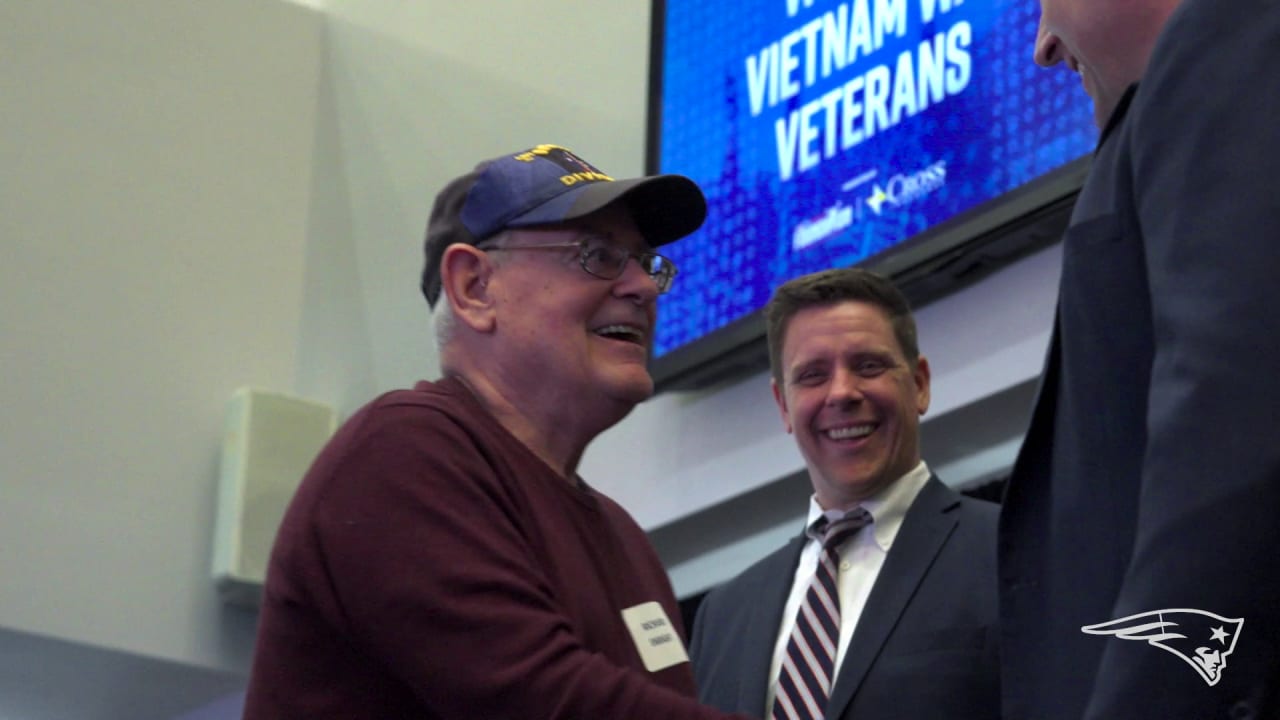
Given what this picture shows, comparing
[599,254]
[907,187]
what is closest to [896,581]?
[599,254]

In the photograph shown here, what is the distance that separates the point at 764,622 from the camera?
2617 millimetres

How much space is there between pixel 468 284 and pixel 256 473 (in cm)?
372

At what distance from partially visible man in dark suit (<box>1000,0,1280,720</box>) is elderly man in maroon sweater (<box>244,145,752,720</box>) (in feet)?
1.22

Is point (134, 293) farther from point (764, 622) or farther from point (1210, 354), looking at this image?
point (1210, 354)

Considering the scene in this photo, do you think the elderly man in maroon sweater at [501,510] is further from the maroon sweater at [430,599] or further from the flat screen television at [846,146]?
the flat screen television at [846,146]

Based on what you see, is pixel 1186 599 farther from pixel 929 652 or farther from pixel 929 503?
pixel 929 503

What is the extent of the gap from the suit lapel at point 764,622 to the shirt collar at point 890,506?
0.25ft

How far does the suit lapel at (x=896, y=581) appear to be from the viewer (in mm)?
2383

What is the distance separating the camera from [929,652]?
2.36 m

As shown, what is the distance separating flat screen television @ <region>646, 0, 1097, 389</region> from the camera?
3619 mm

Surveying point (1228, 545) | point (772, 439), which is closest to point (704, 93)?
point (772, 439)

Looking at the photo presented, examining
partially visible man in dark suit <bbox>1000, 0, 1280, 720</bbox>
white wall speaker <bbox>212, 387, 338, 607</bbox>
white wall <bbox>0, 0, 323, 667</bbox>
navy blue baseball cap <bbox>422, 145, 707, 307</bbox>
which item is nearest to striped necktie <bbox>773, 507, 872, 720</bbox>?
navy blue baseball cap <bbox>422, 145, 707, 307</bbox>

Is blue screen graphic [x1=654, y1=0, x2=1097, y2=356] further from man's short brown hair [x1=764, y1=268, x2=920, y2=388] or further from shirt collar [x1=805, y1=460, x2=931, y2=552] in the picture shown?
shirt collar [x1=805, y1=460, x2=931, y2=552]

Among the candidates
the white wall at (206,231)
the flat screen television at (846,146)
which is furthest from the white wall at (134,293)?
the flat screen television at (846,146)
